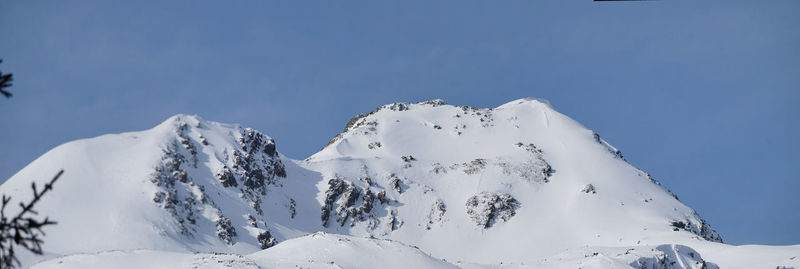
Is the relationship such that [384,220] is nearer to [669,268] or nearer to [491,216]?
[491,216]

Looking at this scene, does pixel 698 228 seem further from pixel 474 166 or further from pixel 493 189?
pixel 474 166

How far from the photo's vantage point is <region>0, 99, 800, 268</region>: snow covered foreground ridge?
2574 inches

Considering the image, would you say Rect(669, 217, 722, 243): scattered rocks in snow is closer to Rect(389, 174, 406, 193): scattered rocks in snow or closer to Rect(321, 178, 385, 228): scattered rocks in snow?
Rect(389, 174, 406, 193): scattered rocks in snow

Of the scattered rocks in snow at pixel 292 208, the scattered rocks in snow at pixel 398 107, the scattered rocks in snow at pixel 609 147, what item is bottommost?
the scattered rocks in snow at pixel 292 208

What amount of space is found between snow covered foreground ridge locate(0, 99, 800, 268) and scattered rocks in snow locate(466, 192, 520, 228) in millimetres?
229

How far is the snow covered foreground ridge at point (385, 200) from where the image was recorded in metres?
65.4

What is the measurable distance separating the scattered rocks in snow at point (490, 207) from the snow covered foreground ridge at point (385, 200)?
0.75 ft

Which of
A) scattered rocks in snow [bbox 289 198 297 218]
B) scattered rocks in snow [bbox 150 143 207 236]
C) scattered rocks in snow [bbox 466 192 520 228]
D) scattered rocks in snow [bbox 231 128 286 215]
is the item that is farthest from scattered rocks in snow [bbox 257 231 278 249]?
scattered rocks in snow [bbox 466 192 520 228]

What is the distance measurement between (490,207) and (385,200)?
15.7 meters

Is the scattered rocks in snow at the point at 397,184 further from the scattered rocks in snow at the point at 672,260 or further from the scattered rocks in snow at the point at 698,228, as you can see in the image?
the scattered rocks in snow at the point at 672,260

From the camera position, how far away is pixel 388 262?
52.7m

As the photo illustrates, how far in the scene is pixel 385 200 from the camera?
105 meters

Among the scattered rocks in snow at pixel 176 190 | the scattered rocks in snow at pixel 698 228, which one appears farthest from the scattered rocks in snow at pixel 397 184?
the scattered rocks in snow at pixel 698 228

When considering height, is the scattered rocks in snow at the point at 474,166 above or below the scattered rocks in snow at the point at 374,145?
below
